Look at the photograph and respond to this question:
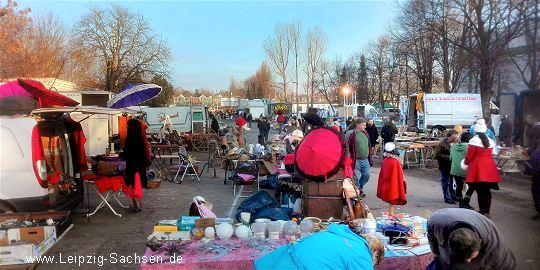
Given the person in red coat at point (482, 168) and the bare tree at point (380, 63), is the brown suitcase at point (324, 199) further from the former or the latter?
the bare tree at point (380, 63)

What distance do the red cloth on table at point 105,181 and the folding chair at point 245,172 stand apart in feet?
9.64

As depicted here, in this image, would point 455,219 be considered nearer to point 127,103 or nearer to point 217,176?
point 127,103

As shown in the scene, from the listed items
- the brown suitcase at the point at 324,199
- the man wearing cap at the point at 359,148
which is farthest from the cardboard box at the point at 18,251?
the man wearing cap at the point at 359,148

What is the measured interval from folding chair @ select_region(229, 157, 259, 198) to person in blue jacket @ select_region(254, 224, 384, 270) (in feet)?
22.6

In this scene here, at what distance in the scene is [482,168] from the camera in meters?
6.73

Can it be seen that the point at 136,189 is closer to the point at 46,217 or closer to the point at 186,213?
the point at 186,213

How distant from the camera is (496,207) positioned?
797 centimetres

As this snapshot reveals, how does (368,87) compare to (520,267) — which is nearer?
(520,267)

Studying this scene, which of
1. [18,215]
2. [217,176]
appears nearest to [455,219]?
[18,215]

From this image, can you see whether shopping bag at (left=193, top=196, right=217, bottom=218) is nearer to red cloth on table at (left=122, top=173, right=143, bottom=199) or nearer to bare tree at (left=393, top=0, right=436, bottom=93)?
red cloth on table at (left=122, top=173, right=143, bottom=199)

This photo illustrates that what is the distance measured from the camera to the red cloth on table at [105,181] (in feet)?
22.7

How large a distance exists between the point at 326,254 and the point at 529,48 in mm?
3439

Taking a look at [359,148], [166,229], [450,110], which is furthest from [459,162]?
[450,110]

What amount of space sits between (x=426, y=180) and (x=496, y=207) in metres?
3.36
